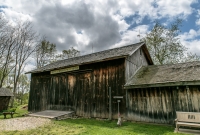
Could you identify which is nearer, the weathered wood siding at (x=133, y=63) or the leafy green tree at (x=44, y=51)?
the weathered wood siding at (x=133, y=63)

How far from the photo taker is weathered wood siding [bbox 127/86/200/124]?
7709mm

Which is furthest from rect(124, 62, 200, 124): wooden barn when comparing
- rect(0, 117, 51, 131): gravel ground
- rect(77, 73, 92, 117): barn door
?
rect(0, 117, 51, 131): gravel ground

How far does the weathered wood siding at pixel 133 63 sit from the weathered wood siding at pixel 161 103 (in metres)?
1.64

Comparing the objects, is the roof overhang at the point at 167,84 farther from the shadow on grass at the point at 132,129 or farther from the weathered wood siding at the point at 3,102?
the weathered wood siding at the point at 3,102

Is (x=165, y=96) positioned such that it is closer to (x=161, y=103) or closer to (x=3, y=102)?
(x=161, y=103)

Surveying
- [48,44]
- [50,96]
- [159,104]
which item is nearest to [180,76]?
[159,104]

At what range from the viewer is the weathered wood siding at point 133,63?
35.1 ft

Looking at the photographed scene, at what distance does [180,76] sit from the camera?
8391 millimetres

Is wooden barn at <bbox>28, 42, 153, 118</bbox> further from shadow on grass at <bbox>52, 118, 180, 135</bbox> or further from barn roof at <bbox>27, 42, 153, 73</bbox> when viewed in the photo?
shadow on grass at <bbox>52, 118, 180, 135</bbox>

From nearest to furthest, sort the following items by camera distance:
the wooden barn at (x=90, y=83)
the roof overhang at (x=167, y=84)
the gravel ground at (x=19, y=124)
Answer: the roof overhang at (x=167, y=84) < the gravel ground at (x=19, y=124) < the wooden barn at (x=90, y=83)

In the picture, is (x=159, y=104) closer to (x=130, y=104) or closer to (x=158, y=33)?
(x=130, y=104)

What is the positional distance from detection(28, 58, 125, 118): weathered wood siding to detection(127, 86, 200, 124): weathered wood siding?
0.82 meters

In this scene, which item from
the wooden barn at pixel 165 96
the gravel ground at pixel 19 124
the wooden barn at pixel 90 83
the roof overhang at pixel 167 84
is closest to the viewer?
the roof overhang at pixel 167 84

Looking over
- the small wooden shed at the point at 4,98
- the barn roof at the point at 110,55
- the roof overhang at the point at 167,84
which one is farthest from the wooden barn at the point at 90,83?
the small wooden shed at the point at 4,98
